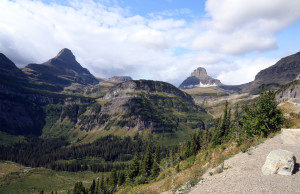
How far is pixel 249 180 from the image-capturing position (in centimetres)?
1470

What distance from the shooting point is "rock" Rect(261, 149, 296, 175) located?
14586mm

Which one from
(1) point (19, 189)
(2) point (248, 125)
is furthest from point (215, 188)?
(1) point (19, 189)

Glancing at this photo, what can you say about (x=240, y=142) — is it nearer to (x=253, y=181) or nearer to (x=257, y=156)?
(x=257, y=156)

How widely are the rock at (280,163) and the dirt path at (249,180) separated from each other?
1.45 feet

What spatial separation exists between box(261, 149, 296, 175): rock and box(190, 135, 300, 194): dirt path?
0.44m

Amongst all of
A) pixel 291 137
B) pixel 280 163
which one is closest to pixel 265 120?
pixel 291 137

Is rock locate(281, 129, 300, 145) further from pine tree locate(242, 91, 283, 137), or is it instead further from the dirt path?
pine tree locate(242, 91, 283, 137)

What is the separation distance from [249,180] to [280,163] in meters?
3.15

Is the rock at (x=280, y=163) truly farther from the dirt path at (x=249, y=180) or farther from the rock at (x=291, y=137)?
the rock at (x=291, y=137)

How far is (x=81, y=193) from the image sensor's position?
112 meters

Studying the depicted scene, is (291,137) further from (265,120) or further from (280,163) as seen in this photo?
(280,163)

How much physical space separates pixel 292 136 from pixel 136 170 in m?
84.9

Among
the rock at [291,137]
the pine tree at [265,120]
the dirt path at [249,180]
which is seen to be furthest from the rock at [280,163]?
the pine tree at [265,120]

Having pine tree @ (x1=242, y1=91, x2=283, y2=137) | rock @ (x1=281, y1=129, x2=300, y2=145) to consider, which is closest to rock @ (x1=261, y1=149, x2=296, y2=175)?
rock @ (x1=281, y1=129, x2=300, y2=145)
